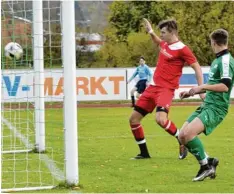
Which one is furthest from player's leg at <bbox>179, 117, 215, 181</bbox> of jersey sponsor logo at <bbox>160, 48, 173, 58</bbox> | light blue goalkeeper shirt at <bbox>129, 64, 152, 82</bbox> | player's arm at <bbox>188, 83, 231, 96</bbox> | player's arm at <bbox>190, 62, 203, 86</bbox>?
light blue goalkeeper shirt at <bbox>129, 64, 152, 82</bbox>

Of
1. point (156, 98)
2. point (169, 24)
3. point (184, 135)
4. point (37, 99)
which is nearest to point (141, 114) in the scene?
point (156, 98)

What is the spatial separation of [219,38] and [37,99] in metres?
4.60

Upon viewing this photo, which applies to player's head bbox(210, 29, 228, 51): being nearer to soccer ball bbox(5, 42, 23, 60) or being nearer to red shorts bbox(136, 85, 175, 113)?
red shorts bbox(136, 85, 175, 113)

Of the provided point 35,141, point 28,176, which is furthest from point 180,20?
point 28,176

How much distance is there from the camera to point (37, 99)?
13430 mm

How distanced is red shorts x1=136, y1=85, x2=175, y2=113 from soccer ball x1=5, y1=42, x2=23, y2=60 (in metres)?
2.17

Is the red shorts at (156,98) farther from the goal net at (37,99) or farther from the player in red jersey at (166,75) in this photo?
the goal net at (37,99)

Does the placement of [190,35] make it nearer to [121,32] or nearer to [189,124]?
[121,32]

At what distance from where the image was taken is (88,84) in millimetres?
33406

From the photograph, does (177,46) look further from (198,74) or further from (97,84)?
(97,84)

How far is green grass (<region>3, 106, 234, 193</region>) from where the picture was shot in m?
9.50

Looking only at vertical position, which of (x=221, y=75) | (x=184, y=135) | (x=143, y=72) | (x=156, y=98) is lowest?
(x=143, y=72)

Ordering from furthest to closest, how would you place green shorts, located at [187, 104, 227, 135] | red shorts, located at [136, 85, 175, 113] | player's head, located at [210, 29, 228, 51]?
red shorts, located at [136, 85, 175, 113] → green shorts, located at [187, 104, 227, 135] → player's head, located at [210, 29, 228, 51]

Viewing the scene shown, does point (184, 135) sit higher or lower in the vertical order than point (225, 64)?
lower
